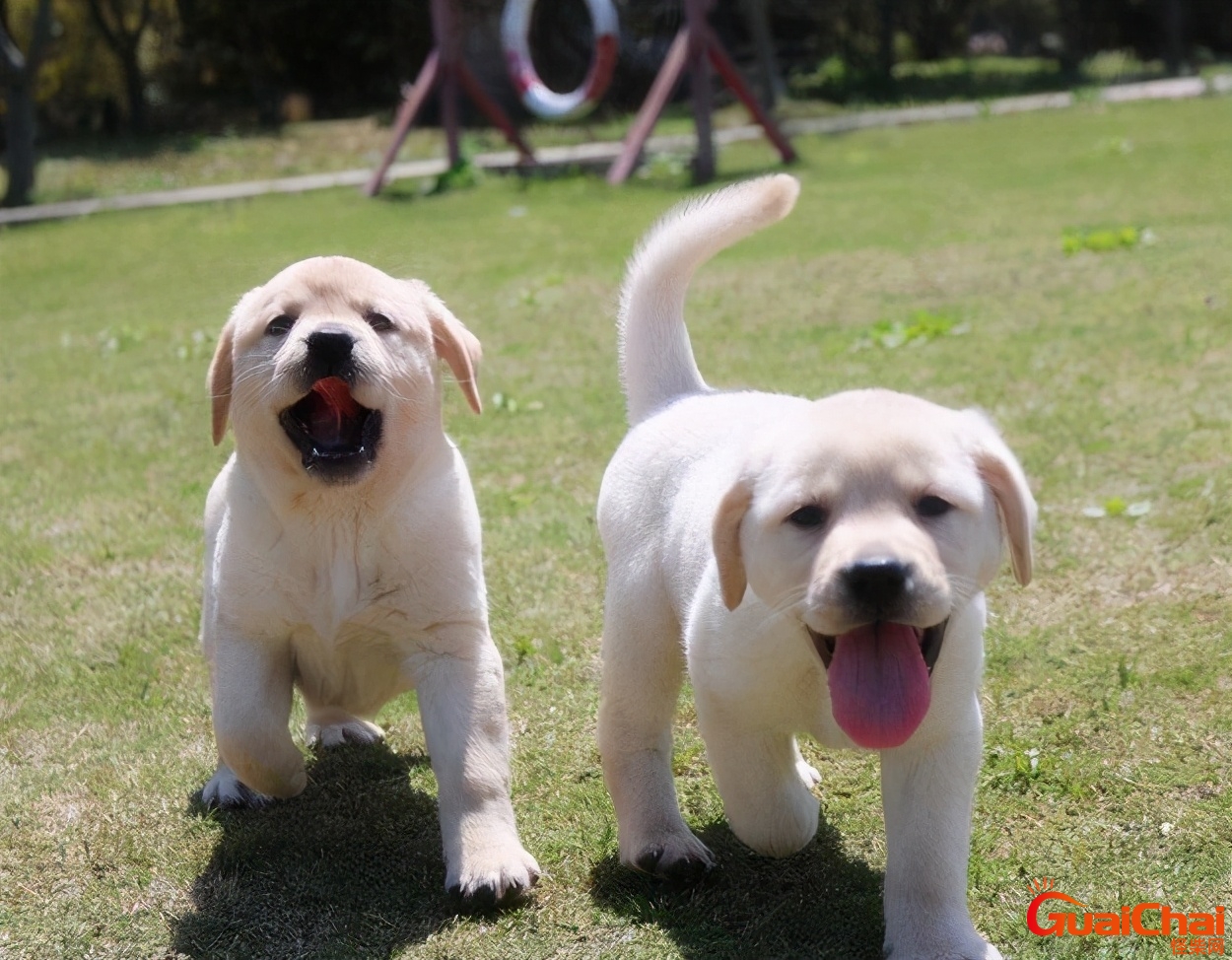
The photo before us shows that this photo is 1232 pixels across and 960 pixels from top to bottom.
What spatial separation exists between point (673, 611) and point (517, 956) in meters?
0.78

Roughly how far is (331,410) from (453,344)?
1.17 feet

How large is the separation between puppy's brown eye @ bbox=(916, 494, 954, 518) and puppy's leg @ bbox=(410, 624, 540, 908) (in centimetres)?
117

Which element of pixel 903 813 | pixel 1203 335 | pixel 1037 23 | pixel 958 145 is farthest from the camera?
pixel 1037 23

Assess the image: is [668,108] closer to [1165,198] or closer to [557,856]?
[1165,198]

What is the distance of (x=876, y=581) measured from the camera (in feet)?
7.86

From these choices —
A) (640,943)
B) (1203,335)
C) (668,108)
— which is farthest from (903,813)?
(668,108)

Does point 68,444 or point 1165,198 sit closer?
point 68,444

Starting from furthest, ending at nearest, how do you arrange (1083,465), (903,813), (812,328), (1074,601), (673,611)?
(812,328), (1083,465), (1074,601), (673,611), (903,813)

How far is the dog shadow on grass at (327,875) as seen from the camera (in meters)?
3.03

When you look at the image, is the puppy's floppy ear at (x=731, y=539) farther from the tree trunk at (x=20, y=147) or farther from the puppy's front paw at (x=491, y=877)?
the tree trunk at (x=20, y=147)

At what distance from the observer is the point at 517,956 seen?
289 centimetres

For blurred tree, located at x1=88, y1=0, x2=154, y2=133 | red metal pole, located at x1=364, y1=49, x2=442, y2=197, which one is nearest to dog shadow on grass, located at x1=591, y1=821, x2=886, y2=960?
red metal pole, located at x1=364, y1=49, x2=442, y2=197

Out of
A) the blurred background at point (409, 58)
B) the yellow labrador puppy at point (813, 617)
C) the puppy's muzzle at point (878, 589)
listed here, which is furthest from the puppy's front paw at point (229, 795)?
the blurred background at point (409, 58)

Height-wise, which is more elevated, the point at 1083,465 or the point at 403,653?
the point at 403,653
